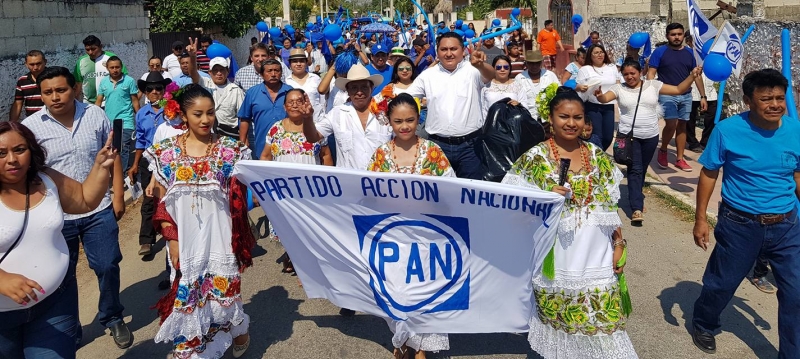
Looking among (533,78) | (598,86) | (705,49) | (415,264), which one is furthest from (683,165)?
(415,264)

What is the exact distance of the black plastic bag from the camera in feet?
18.1

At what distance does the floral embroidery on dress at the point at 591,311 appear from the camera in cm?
355

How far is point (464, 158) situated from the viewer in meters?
5.58

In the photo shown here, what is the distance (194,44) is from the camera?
6.70 meters

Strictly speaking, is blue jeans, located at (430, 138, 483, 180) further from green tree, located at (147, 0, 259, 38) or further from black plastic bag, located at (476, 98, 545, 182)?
green tree, located at (147, 0, 259, 38)

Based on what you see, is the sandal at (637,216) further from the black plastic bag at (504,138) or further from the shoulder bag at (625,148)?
the black plastic bag at (504,138)

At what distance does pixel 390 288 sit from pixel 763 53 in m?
9.18

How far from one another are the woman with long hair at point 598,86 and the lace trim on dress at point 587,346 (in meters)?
3.88

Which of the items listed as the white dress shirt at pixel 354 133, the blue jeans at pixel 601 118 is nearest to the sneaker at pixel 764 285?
the blue jeans at pixel 601 118

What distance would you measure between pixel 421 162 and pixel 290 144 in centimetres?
151

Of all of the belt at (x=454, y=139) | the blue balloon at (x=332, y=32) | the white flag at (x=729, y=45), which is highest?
the blue balloon at (x=332, y=32)

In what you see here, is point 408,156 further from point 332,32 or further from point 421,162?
point 332,32

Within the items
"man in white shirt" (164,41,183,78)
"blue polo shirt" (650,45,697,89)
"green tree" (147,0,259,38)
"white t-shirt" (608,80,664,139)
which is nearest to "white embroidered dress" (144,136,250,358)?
"white t-shirt" (608,80,664,139)

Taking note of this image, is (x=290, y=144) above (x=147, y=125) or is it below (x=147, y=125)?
below
